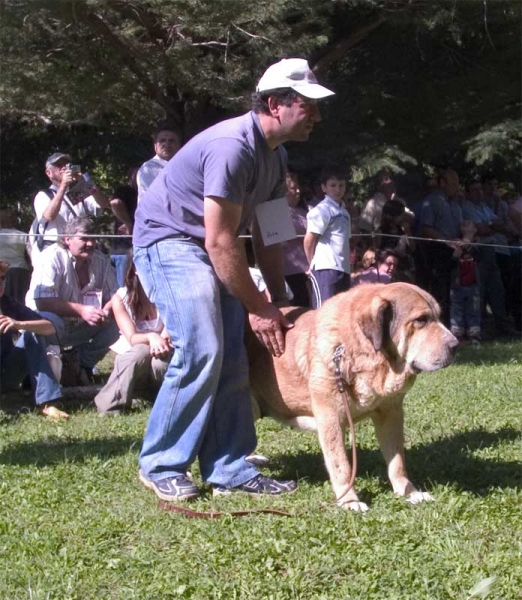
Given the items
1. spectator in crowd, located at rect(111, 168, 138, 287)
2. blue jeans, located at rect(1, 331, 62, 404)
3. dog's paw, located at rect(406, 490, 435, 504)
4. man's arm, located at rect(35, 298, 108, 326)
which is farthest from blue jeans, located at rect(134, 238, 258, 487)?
spectator in crowd, located at rect(111, 168, 138, 287)

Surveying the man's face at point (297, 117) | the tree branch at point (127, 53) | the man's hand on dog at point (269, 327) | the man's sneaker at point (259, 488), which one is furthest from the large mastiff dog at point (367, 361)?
→ the tree branch at point (127, 53)

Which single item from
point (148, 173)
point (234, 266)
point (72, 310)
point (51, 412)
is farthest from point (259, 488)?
point (148, 173)

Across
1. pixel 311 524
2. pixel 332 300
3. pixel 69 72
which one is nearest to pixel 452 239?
pixel 69 72

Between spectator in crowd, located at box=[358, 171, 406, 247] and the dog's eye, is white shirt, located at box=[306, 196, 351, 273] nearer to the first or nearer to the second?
spectator in crowd, located at box=[358, 171, 406, 247]

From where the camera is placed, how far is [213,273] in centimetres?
475

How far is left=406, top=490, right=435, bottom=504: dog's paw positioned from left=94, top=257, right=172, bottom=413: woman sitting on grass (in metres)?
3.31

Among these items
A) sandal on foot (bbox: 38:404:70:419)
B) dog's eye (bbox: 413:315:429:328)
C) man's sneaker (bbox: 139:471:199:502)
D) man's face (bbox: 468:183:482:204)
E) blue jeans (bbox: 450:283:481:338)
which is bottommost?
blue jeans (bbox: 450:283:481:338)

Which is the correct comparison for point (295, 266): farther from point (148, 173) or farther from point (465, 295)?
point (465, 295)

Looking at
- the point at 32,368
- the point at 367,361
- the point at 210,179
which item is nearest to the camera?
the point at 210,179

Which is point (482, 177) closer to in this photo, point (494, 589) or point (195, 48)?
point (195, 48)

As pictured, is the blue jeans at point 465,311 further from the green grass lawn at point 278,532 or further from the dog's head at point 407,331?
the dog's head at point 407,331

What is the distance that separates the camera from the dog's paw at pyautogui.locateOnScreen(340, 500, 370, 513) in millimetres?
4543

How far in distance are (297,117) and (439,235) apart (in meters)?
8.19

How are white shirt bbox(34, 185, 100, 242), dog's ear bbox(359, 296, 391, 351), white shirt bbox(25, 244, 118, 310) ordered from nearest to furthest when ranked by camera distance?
dog's ear bbox(359, 296, 391, 351)
white shirt bbox(25, 244, 118, 310)
white shirt bbox(34, 185, 100, 242)
